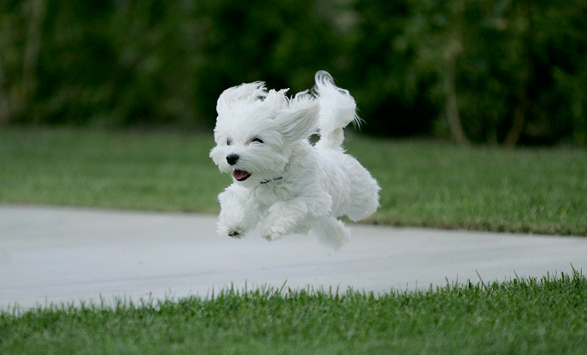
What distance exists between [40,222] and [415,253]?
4.25 meters

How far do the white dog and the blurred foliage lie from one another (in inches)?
447

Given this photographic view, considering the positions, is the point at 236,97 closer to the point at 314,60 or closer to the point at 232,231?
the point at 232,231

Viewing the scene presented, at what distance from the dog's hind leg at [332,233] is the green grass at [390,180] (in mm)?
1835

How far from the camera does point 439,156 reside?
14.6 meters

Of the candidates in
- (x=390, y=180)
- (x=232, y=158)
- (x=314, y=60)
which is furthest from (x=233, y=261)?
(x=314, y=60)

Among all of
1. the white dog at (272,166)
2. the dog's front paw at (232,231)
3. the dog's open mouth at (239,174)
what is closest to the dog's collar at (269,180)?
the white dog at (272,166)

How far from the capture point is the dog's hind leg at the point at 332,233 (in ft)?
21.8

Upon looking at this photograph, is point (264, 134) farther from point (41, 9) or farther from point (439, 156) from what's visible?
point (41, 9)

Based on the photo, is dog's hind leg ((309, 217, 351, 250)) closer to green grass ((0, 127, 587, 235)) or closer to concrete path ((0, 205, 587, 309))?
concrete path ((0, 205, 587, 309))

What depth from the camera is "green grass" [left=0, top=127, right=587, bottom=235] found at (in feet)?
28.0

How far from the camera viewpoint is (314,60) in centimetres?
2136

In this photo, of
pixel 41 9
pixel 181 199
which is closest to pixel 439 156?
pixel 181 199

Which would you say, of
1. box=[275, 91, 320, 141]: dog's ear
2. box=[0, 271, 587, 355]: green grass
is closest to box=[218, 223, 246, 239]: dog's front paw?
box=[0, 271, 587, 355]: green grass

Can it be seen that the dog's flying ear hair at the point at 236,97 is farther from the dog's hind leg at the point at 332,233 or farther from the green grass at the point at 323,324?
the green grass at the point at 323,324
